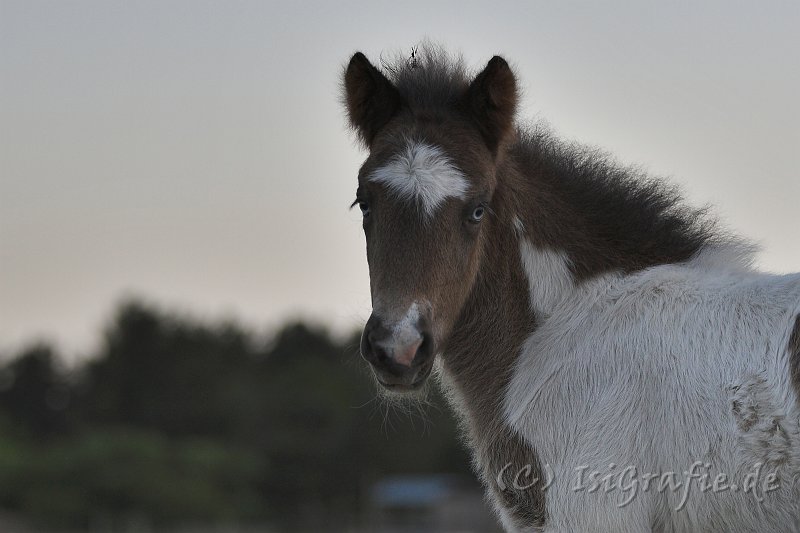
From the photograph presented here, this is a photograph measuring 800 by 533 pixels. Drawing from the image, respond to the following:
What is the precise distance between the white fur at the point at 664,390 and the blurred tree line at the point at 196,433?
119 feet

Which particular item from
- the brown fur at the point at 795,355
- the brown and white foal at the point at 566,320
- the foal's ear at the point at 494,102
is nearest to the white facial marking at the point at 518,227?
the brown and white foal at the point at 566,320

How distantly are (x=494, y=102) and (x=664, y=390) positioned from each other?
6.13 feet

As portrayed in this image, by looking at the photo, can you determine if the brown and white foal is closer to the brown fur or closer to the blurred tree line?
the brown fur

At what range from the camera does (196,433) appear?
231 ft

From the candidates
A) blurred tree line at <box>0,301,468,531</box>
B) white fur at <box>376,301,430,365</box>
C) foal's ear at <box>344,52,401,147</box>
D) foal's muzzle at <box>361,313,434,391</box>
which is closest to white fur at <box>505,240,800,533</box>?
foal's muzzle at <box>361,313,434,391</box>

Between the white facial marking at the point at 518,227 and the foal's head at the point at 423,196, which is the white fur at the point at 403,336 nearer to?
the foal's head at the point at 423,196

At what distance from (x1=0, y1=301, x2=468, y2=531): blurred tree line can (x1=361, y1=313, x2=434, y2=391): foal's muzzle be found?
36608mm

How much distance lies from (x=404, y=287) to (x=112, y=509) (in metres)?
53.2

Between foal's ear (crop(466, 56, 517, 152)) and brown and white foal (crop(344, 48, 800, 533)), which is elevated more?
foal's ear (crop(466, 56, 517, 152))

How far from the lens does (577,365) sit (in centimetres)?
542

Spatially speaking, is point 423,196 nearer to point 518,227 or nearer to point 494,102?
point 518,227

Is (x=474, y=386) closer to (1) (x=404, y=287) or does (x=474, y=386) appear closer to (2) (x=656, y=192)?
(1) (x=404, y=287)

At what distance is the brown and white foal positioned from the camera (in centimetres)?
495

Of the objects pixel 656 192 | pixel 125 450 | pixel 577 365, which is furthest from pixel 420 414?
pixel 125 450
